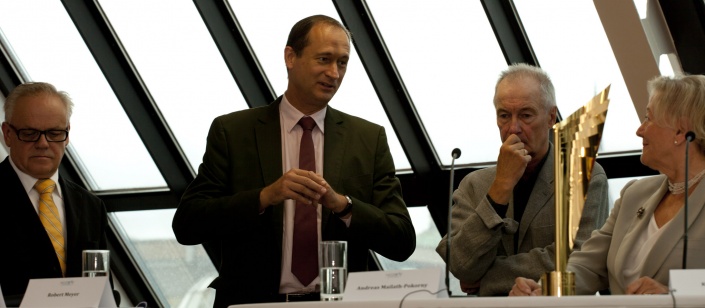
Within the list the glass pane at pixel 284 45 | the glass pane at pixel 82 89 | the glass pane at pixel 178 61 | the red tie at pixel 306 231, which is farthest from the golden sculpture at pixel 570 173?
the glass pane at pixel 82 89

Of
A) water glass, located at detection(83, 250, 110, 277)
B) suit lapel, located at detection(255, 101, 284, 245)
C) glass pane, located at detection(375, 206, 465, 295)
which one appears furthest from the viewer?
glass pane, located at detection(375, 206, 465, 295)

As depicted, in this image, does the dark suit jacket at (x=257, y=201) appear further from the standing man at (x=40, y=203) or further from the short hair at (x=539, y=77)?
the short hair at (x=539, y=77)

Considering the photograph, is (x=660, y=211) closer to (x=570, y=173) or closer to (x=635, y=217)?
(x=635, y=217)

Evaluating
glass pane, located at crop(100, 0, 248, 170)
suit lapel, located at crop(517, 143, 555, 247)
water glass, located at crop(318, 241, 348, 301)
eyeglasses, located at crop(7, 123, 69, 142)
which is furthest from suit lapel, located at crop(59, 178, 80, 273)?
glass pane, located at crop(100, 0, 248, 170)

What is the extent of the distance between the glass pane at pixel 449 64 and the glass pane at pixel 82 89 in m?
2.11

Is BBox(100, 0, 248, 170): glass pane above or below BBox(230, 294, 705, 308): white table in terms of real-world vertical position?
above

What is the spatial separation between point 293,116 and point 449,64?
2762mm

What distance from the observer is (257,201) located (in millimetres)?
3434

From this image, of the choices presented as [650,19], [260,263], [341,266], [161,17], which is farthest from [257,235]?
[161,17]

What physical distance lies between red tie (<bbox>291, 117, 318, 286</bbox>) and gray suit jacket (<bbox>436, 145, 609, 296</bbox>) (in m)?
0.40

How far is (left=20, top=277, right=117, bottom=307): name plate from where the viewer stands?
115 inches

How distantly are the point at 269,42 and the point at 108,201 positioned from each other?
1932 mm

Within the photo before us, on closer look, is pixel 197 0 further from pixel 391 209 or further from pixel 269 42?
pixel 391 209

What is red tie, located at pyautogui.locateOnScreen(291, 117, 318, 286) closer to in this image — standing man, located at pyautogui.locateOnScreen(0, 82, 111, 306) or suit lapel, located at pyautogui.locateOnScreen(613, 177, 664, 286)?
standing man, located at pyautogui.locateOnScreen(0, 82, 111, 306)
